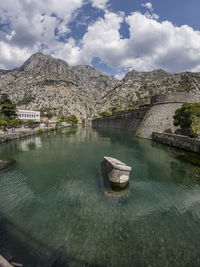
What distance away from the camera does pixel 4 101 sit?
173 ft

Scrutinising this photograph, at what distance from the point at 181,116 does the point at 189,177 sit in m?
19.7

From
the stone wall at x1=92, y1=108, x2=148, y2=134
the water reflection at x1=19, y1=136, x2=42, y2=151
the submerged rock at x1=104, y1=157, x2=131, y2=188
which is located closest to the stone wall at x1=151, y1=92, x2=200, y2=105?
the stone wall at x1=92, y1=108, x2=148, y2=134

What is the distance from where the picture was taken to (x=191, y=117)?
78.8ft

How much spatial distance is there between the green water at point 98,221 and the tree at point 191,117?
44.6 ft

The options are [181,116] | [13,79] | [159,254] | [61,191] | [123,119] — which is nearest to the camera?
[159,254]

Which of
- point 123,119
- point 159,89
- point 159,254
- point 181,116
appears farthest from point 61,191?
point 159,89

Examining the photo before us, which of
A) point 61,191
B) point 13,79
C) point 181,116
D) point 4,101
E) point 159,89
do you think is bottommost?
point 61,191

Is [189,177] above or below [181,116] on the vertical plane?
below

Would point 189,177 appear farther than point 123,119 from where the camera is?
No

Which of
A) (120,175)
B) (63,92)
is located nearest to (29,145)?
(120,175)

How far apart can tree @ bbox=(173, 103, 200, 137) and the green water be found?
535 inches

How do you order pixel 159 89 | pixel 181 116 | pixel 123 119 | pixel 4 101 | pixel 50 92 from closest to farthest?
pixel 181 116
pixel 4 101
pixel 123 119
pixel 159 89
pixel 50 92

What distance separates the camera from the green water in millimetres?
4750

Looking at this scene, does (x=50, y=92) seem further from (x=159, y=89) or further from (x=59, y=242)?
(x=59, y=242)
